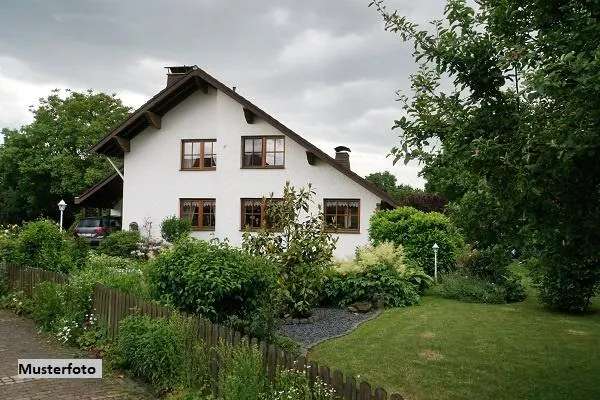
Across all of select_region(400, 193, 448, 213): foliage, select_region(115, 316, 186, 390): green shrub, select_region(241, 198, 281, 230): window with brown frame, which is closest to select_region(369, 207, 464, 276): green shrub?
select_region(241, 198, 281, 230): window with brown frame

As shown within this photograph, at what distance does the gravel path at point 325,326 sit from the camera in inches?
395

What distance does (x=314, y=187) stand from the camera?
23.4 meters

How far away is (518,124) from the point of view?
190 inches

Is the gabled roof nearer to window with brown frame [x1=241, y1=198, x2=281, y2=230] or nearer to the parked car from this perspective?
window with brown frame [x1=241, y1=198, x2=281, y2=230]

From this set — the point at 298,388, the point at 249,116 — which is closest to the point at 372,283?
the point at 298,388

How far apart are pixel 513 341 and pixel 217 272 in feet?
18.7

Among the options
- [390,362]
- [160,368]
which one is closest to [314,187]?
[390,362]

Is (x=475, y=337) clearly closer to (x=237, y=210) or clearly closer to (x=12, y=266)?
(x=12, y=266)

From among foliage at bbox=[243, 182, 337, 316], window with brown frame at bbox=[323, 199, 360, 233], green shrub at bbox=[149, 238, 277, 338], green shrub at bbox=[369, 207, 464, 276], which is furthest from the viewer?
window with brown frame at bbox=[323, 199, 360, 233]

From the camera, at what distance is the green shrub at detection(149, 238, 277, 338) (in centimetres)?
792

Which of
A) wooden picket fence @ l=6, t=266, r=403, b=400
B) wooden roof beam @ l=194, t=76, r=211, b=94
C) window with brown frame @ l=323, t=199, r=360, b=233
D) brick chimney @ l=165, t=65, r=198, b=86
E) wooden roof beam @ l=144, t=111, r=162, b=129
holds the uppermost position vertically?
brick chimney @ l=165, t=65, r=198, b=86

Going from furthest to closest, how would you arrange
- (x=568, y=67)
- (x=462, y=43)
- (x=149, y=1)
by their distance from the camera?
(x=149, y=1), (x=462, y=43), (x=568, y=67)

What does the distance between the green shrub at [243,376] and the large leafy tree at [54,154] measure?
37.1 m

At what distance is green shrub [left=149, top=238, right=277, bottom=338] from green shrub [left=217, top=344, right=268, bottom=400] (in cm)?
208
